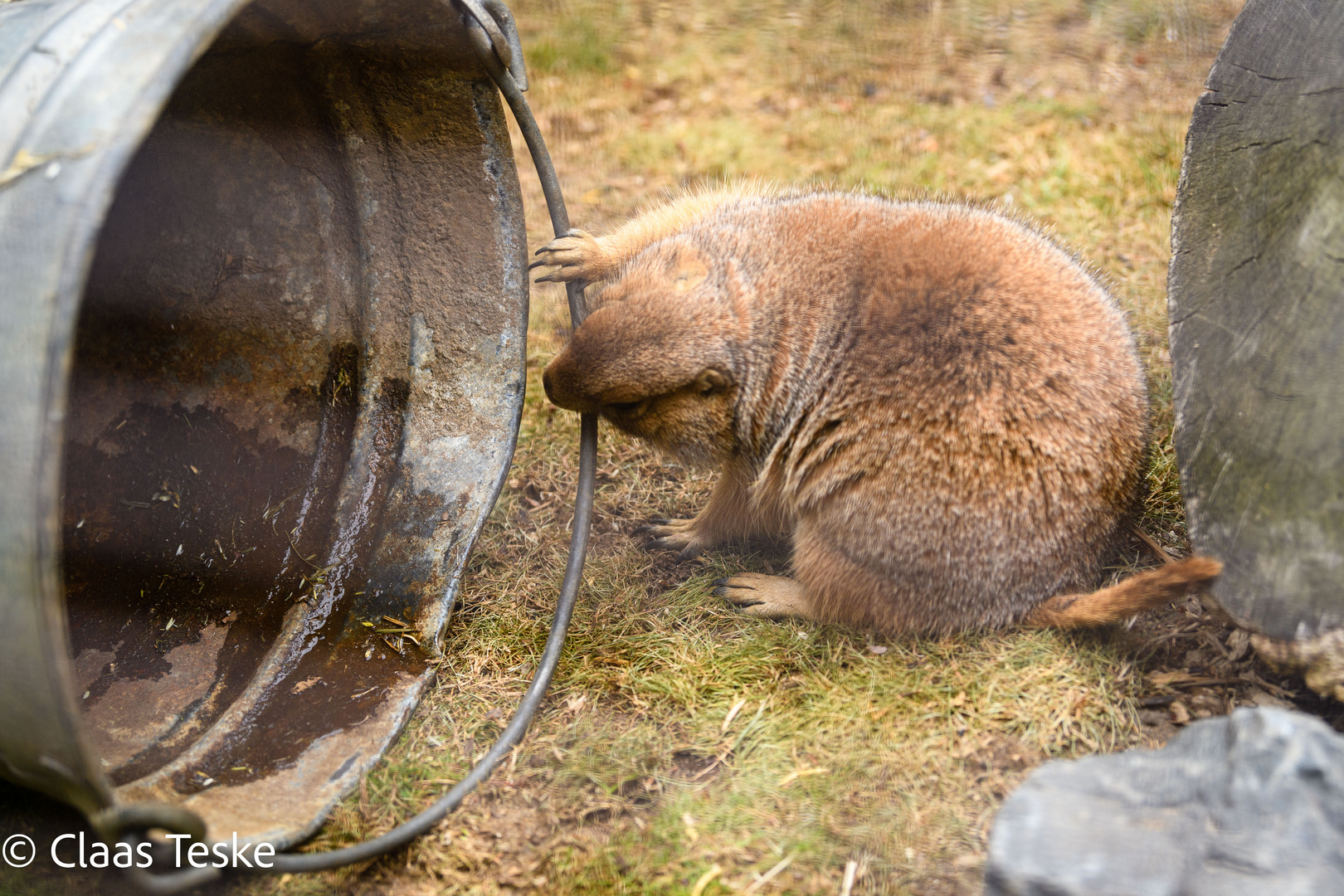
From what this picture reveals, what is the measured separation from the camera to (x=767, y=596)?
3.64 meters

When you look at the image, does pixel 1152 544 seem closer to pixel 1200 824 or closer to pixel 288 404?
pixel 1200 824

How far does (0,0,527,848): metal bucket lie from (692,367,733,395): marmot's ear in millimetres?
793

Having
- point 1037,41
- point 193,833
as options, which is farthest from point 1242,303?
point 1037,41

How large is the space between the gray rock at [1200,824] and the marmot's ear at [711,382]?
5.33 ft

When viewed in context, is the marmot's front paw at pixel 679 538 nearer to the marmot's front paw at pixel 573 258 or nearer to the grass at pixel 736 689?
the grass at pixel 736 689

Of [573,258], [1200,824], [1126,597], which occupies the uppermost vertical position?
[573,258]

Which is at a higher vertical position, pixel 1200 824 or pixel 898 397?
pixel 898 397

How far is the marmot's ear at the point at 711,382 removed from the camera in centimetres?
328

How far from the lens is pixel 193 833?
2221mm

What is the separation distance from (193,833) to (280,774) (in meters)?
0.68

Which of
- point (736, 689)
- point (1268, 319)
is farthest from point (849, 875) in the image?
point (1268, 319)

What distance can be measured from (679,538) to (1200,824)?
89.2 inches

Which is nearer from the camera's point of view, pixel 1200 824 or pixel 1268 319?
pixel 1200 824

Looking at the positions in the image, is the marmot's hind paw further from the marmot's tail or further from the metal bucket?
the metal bucket
